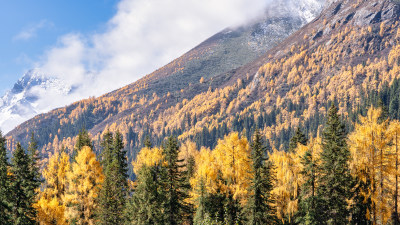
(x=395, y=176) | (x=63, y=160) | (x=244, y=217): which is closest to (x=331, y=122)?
(x=395, y=176)

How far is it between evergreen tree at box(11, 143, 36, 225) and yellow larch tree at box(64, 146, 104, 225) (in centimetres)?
418

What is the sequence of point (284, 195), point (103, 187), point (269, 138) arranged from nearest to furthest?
point (103, 187)
point (284, 195)
point (269, 138)

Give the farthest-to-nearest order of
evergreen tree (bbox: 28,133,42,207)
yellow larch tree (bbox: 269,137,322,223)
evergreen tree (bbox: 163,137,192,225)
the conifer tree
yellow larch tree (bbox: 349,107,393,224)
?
yellow larch tree (bbox: 269,137,322,223) < evergreen tree (bbox: 163,137,192,225) < evergreen tree (bbox: 28,133,42,207) < the conifer tree < yellow larch tree (bbox: 349,107,393,224)

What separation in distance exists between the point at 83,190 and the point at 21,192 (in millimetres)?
6763

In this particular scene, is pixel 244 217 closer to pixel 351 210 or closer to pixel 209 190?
pixel 209 190

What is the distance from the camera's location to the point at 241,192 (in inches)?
1522

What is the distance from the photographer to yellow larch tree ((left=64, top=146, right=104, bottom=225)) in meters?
37.4

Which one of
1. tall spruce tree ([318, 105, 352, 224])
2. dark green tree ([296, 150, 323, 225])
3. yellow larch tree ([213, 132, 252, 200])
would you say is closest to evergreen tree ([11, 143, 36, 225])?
yellow larch tree ([213, 132, 252, 200])

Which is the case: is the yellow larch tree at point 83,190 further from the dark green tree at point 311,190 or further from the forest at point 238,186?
the dark green tree at point 311,190

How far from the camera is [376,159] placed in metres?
32.4

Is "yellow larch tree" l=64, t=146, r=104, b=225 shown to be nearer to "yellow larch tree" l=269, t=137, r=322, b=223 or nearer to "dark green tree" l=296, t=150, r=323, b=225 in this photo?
"yellow larch tree" l=269, t=137, r=322, b=223

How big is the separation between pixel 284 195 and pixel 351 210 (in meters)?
10.0

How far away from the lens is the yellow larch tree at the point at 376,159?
32312 mm

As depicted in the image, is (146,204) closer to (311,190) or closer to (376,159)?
(311,190)
